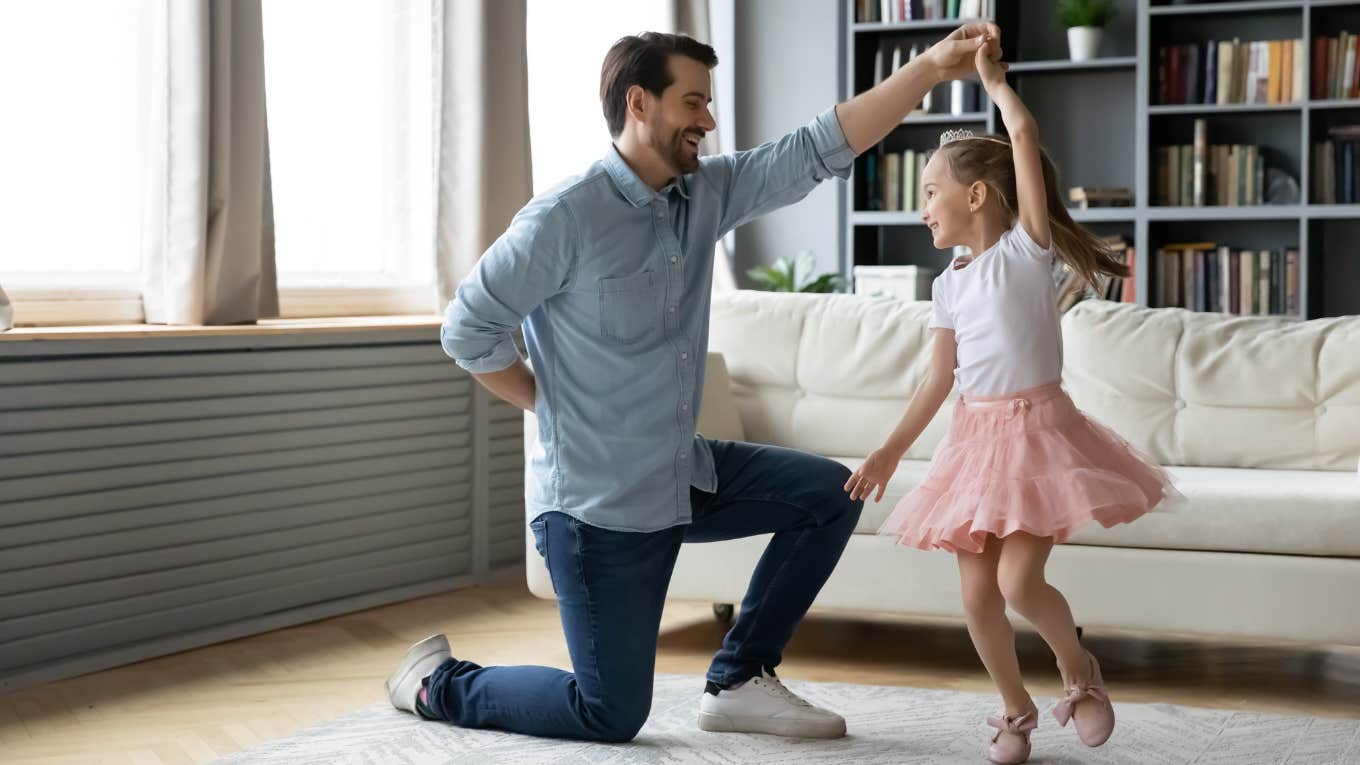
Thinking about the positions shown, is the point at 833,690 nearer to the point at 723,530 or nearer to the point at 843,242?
the point at 723,530

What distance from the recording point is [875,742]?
2.33m

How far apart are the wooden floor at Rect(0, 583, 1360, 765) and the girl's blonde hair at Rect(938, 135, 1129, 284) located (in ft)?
2.88

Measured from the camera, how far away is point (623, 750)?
228 centimetres

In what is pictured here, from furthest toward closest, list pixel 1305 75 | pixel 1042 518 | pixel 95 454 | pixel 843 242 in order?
pixel 843 242 → pixel 1305 75 → pixel 95 454 → pixel 1042 518

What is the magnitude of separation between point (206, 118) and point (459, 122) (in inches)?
37.9

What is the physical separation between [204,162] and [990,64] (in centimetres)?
187

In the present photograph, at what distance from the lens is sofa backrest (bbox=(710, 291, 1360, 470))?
3.12m

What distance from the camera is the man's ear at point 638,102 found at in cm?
217

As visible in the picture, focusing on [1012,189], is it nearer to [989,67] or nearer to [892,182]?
[989,67]

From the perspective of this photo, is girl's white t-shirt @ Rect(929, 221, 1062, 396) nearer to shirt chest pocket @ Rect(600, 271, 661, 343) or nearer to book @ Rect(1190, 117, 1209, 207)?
shirt chest pocket @ Rect(600, 271, 661, 343)

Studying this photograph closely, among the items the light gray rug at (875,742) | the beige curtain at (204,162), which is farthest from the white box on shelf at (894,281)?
the light gray rug at (875,742)

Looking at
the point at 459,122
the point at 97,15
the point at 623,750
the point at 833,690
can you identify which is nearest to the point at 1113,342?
the point at 833,690

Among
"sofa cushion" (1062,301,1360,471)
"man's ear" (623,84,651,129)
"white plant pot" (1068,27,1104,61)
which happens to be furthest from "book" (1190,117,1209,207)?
"man's ear" (623,84,651,129)

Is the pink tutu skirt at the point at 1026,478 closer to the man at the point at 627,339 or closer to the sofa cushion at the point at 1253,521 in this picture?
the man at the point at 627,339
